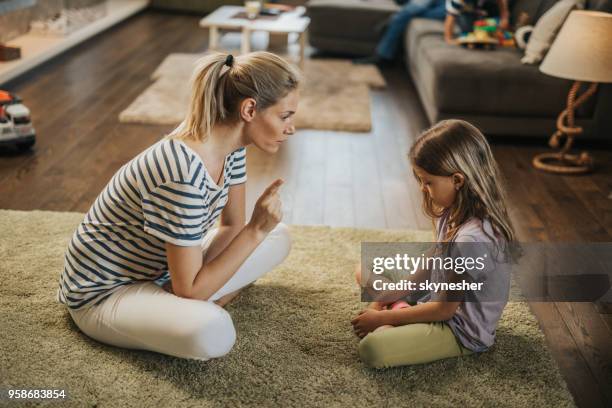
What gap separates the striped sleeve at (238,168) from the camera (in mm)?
1881

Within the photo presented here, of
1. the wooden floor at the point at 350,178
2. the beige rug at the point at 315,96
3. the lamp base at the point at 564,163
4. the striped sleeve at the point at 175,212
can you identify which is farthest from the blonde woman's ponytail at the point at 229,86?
the beige rug at the point at 315,96

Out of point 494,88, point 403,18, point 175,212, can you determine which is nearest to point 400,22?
point 403,18

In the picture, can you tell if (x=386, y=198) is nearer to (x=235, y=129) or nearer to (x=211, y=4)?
(x=235, y=129)

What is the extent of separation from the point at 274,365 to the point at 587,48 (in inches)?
81.6

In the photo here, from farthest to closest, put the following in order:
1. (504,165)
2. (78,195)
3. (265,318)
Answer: (504,165) → (78,195) → (265,318)

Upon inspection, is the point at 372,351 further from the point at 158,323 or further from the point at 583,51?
the point at 583,51

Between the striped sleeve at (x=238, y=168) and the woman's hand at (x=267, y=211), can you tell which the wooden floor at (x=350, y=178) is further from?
the woman's hand at (x=267, y=211)

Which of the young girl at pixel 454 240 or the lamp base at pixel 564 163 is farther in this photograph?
the lamp base at pixel 564 163

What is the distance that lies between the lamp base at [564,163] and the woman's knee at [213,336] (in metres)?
2.11

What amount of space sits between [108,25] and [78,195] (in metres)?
3.86

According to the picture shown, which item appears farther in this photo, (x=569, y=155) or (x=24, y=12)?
(x=24, y=12)

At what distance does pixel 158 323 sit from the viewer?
1675 millimetres

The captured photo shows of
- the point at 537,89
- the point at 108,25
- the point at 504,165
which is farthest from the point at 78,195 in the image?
the point at 108,25

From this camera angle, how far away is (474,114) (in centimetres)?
365
